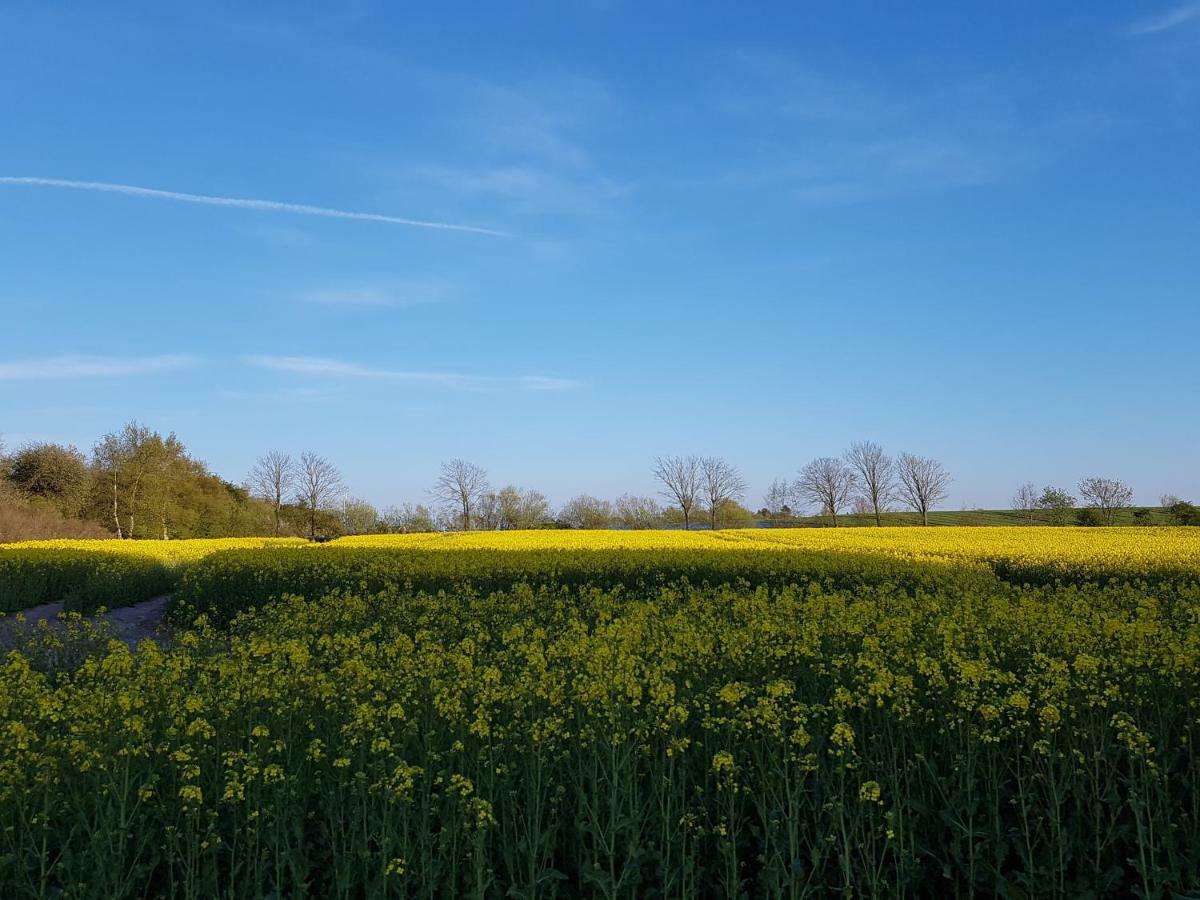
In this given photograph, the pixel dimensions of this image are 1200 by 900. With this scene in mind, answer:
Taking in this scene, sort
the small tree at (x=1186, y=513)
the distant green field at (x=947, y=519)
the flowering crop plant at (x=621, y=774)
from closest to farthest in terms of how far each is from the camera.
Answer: the flowering crop plant at (x=621, y=774) < the small tree at (x=1186, y=513) < the distant green field at (x=947, y=519)

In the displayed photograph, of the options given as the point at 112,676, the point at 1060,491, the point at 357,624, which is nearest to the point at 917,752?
the point at 112,676

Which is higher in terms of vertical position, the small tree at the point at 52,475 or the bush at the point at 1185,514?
the small tree at the point at 52,475

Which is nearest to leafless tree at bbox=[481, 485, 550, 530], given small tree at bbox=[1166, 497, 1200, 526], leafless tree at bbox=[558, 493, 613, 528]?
leafless tree at bbox=[558, 493, 613, 528]

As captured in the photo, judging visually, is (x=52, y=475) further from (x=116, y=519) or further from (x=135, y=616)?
(x=135, y=616)

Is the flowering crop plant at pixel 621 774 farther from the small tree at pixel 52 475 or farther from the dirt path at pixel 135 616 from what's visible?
the small tree at pixel 52 475

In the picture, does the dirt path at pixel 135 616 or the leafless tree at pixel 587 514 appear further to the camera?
the leafless tree at pixel 587 514

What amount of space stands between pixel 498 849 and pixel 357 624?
6.23 metres

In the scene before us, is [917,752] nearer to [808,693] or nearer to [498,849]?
[808,693]

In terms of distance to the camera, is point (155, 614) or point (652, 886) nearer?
point (652, 886)

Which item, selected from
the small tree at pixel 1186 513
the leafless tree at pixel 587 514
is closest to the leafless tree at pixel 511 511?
the leafless tree at pixel 587 514

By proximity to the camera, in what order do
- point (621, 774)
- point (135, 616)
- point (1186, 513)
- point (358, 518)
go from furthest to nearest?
point (358, 518) → point (1186, 513) → point (135, 616) → point (621, 774)

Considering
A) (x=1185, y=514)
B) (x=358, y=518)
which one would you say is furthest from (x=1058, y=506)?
(x=358, y=518)

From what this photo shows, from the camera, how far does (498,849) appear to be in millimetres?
4547


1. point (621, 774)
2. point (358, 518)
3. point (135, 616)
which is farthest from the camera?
point (358, 518)
